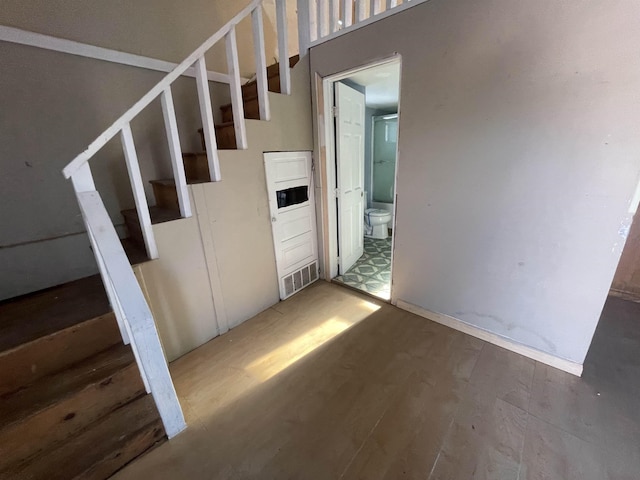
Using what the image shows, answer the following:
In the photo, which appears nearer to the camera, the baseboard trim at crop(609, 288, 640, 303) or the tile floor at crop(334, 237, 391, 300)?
the baseboard trim at crop(609, 288, 640, 303)

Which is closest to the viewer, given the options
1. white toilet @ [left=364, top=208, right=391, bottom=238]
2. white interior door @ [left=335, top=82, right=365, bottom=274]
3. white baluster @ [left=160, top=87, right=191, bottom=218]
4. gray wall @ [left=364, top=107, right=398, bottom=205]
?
white baluster @ [left=160, top=87, right=191, bottom=218]

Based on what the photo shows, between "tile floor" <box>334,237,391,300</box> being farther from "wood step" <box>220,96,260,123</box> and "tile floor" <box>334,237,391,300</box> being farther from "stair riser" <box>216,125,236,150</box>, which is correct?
"wood step" <box>220,96,260,123</box>

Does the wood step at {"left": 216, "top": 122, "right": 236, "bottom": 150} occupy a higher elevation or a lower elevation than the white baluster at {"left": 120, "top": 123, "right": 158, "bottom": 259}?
higher

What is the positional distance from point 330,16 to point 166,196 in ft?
6.43

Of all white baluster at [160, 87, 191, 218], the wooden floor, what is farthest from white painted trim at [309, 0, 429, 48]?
the wooden floor

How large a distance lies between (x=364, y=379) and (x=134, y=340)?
4.20 ft

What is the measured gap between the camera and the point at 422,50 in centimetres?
171

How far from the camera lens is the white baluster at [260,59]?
185 centimetres

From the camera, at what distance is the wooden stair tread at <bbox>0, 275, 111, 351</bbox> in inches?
49.9

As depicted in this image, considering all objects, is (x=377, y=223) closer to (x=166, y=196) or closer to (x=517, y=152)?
(x=517, y=152)

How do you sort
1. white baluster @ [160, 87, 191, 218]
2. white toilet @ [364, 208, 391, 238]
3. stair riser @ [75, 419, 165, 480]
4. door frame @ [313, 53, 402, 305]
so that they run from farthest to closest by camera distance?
white toilet @ [364, 208, 391, 238] → door frame @ [313, 53, 402, 305] → white baluster @ [160, 87, 191, 218] → stair riser @ [75, 419, 165, 480]

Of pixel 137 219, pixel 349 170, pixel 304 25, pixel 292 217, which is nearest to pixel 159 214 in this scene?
Answer: pixel 137 219

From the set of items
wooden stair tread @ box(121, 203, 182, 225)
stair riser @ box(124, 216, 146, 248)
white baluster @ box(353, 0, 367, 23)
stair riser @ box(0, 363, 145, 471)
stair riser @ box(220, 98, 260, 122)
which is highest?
white baluster @ box(353, 0, 367, 23)

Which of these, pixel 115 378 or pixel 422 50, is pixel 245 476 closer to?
pixel 115 378
